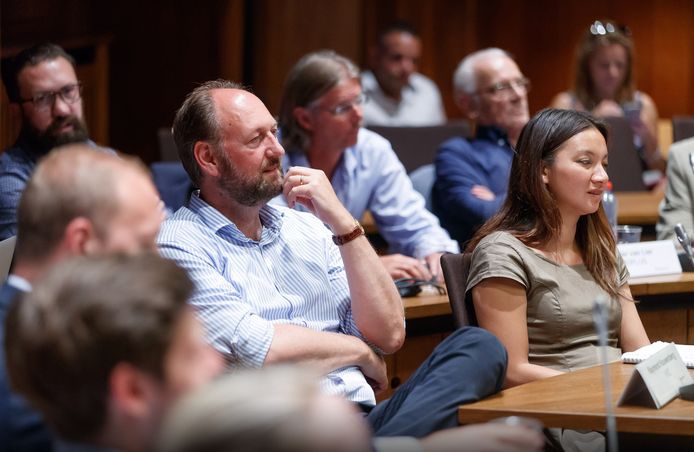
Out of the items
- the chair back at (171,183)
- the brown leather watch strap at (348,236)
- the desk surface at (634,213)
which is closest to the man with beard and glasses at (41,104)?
the chair back at (171,183)

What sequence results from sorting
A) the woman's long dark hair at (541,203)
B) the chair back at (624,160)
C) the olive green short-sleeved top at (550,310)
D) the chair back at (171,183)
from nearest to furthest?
the olive green short-sleeved top at (550,310) → the woman's long dark hair at (541,203) → the chair back at (171,183) → the chair back at (624,160)

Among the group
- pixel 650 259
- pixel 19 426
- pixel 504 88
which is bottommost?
pixel 650 259

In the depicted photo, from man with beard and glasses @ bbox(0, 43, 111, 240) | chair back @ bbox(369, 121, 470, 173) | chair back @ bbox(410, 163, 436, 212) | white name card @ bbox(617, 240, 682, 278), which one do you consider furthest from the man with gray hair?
chair back @ bbox(369, 121, 470, 173)

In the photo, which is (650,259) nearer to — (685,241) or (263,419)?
(685,241)

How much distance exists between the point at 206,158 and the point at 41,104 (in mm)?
1444

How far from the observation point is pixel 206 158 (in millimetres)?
2686

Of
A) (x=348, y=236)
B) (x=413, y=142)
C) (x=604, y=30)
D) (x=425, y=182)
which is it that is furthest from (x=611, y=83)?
(x=348, y=236)

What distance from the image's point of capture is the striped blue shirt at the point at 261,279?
2434 mm

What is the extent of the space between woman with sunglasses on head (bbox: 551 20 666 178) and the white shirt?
3.54ft

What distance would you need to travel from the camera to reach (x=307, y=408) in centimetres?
109

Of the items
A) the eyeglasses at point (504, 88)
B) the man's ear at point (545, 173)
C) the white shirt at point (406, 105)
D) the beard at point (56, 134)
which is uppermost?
the man's ear at point (545, 173)

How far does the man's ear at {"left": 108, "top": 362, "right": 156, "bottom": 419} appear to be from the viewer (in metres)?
1.32

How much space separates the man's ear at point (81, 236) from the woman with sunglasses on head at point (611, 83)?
4.26 meters

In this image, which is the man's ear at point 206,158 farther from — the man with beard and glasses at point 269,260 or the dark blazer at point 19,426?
the dark blazer at point 19,426
